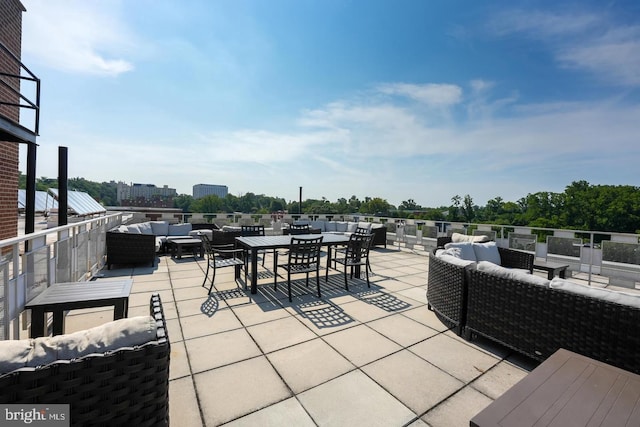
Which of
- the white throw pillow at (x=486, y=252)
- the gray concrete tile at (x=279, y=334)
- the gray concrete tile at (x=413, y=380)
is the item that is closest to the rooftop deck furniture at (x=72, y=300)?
the gray concrete tile at (x=279, y=334)

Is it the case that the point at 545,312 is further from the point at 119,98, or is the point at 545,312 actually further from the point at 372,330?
the point at 119,98

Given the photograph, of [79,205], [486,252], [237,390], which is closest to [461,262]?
[486,252]

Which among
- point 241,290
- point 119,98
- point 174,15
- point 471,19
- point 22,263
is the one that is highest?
point 471,19

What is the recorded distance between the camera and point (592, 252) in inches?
221

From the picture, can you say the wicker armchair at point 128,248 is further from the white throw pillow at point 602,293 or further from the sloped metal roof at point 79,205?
the white throw pillow at point 602,293

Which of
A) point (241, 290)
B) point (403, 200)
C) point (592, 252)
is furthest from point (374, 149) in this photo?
point (403, 200)

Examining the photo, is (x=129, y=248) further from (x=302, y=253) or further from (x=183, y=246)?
(x=302, y=253)

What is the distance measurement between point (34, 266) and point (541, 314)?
4.14 meters

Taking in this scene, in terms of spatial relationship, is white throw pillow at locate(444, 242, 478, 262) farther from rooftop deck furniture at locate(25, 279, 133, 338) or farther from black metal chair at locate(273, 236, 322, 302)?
rooftop deck furniture at locate(25, 279, 133, 338)

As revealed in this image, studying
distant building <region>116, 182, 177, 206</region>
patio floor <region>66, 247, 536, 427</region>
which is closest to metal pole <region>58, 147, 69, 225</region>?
patio floor <region>66, 247, 536, 427</region>

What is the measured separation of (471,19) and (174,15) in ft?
21.6

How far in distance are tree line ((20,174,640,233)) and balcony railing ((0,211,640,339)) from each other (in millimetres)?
9323

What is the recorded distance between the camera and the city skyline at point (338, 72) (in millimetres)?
5207

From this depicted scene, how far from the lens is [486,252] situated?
174 inches
